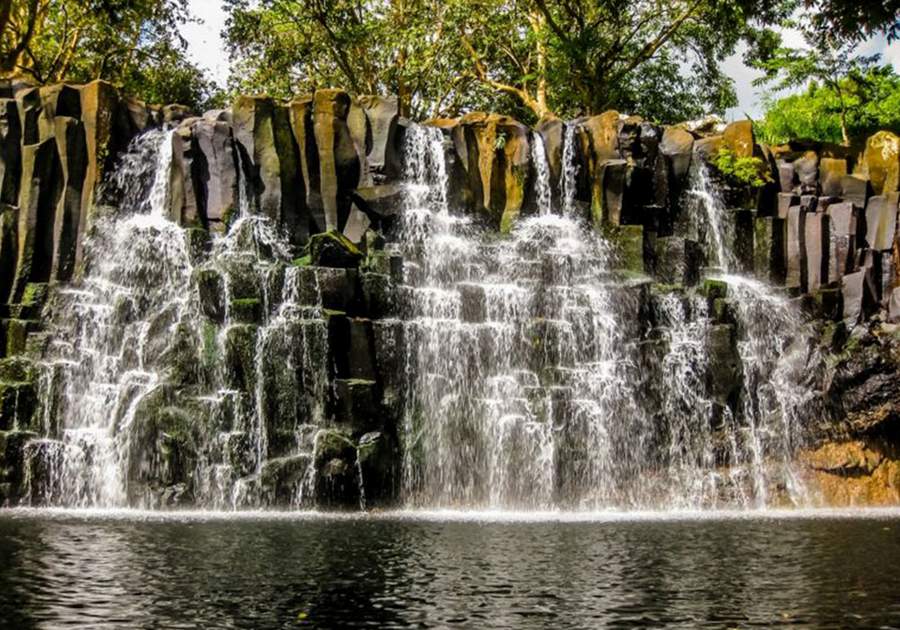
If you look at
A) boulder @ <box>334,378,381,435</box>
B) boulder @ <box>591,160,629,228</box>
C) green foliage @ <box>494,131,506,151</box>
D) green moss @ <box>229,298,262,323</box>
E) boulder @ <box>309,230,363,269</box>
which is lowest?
boulder @ <box>334,378,381,435</box>

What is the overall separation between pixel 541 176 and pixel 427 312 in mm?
6457

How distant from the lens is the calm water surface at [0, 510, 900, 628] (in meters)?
8.36

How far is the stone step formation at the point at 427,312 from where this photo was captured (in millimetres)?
20375

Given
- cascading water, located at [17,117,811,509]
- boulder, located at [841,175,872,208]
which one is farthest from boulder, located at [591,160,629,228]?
boulder, located at [841,175,872,208]

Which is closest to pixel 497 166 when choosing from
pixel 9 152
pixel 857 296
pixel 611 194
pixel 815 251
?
pixel 611 194

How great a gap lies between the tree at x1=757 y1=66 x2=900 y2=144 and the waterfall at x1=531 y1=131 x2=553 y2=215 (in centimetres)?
1447

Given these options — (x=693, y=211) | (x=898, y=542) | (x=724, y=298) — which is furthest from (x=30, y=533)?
(x=693, y=211)

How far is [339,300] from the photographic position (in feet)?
70.7

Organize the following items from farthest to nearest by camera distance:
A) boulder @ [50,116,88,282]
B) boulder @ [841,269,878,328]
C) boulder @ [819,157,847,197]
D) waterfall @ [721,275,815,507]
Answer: boulder @ [819,157,847,197] → boulder @ [841,269,878,328] → boulder @ [50,116,88,282] → waterfall @ [721,275,815,507]

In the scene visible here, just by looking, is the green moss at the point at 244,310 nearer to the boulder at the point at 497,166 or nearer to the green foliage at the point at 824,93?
the boulder at the point at 497,166

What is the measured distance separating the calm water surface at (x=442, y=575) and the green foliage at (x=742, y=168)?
1400 cm

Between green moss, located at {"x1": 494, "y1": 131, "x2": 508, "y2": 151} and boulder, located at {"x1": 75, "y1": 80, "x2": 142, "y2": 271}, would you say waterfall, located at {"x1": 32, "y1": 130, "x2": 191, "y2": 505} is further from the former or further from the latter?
green moss, located at {"x1": 494, "y1": 131, "x2": 508, "y2": 151}

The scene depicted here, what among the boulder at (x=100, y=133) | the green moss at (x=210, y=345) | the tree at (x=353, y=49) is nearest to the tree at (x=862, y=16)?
the green moss at (x=210, y=345)

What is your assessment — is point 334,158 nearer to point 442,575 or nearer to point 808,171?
point 808,171
